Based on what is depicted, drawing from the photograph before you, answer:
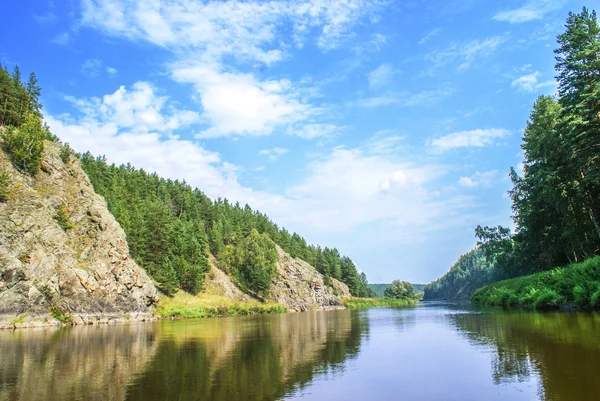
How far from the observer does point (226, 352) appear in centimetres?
2011

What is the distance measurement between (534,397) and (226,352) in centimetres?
1480

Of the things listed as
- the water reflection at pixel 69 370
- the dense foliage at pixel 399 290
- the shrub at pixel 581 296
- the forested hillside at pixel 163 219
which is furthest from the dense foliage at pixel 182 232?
the shrub at pixel 581 296

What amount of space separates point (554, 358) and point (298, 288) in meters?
126

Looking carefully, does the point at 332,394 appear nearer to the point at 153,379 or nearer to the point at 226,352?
the point at 153,379

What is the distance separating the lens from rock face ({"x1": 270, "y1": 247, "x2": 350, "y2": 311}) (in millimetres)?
125562

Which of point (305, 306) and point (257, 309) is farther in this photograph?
point (305, 306)

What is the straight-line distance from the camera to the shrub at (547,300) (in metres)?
35.3

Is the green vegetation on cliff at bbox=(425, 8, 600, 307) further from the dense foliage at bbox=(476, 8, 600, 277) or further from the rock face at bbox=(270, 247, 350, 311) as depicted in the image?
the rock face at bbox=(270, 247, 350, 311)

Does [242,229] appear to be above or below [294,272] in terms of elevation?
above

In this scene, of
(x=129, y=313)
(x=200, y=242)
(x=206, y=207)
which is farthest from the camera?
(x=206, y=207)

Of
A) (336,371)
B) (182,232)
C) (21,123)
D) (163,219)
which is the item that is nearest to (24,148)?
(21,123)

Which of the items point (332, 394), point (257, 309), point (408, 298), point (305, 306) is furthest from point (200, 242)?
point (408, 298)

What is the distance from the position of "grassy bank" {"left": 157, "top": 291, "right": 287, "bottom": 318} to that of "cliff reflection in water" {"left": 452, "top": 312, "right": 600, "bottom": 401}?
6667cm

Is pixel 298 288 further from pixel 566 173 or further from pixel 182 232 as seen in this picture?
pixel 566 173
